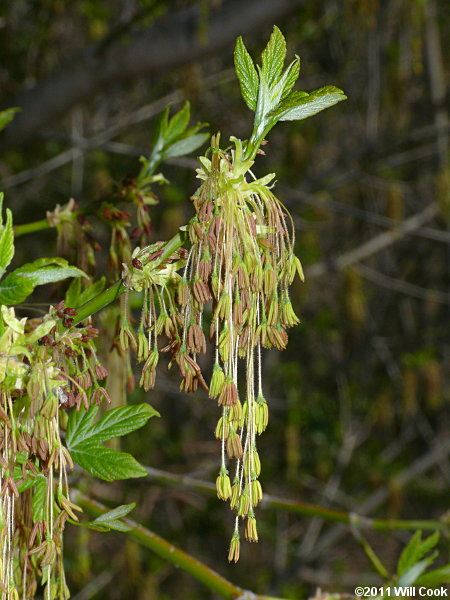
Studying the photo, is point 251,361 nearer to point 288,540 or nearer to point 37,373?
point 37,373

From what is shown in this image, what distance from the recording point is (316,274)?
163 inches

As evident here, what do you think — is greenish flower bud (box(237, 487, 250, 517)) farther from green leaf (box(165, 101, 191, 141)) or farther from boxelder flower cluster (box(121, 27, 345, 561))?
green leaf (box(165, 101, 191, 141))

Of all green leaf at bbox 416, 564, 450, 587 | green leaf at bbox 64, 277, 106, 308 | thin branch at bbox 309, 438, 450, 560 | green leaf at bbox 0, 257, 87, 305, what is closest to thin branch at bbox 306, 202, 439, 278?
thin branch at bbox 309, 438, 450, 560

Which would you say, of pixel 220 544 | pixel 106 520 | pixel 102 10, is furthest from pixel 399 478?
pixel 106 520

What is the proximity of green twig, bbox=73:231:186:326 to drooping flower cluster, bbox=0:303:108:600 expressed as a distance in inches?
0.6

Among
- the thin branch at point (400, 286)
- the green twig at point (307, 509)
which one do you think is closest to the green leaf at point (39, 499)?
the green twig at point (307, 509)

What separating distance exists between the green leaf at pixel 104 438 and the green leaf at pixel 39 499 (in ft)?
0.16

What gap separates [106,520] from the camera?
0.82 m

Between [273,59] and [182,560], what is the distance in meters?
0.76

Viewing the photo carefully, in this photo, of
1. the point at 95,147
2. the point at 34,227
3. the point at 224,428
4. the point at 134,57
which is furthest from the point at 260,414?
the point at 95,147

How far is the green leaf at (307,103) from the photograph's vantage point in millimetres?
707

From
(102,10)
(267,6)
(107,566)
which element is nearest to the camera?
(267,6)

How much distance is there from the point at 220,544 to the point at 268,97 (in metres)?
4.17

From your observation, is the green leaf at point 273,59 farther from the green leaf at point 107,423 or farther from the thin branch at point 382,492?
the thin branch at point 382,492
